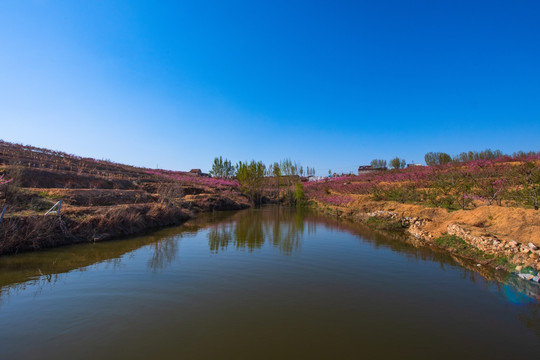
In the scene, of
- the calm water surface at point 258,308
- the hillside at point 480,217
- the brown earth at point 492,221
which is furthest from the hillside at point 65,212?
the brown earth at point 492,221

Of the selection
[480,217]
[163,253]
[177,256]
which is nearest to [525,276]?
[480,217]

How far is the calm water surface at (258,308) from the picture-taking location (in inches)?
150

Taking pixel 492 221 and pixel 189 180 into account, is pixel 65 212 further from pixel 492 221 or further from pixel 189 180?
pixel 189 180

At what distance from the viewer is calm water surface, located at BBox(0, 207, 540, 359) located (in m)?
3.81

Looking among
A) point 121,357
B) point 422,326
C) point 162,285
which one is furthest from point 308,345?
point 162,285

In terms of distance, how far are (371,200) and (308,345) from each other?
2036 centimetres

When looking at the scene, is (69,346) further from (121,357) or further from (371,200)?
(371,200)

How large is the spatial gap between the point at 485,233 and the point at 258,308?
8552 millimetres

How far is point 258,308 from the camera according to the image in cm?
504

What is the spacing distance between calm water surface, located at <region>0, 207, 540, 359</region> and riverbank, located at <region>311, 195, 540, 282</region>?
709 mm

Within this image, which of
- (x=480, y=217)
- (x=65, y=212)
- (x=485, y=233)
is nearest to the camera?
(x=485, y=233)

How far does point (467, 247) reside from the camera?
915cm

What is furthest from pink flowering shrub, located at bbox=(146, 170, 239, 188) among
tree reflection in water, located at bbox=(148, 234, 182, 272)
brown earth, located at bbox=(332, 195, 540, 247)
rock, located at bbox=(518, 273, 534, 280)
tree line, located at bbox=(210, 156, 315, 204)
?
rock, located at bbox=(518, 273, 534, 280)

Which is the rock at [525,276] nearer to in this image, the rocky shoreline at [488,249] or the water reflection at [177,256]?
the rocky shoreline at [488,249]
